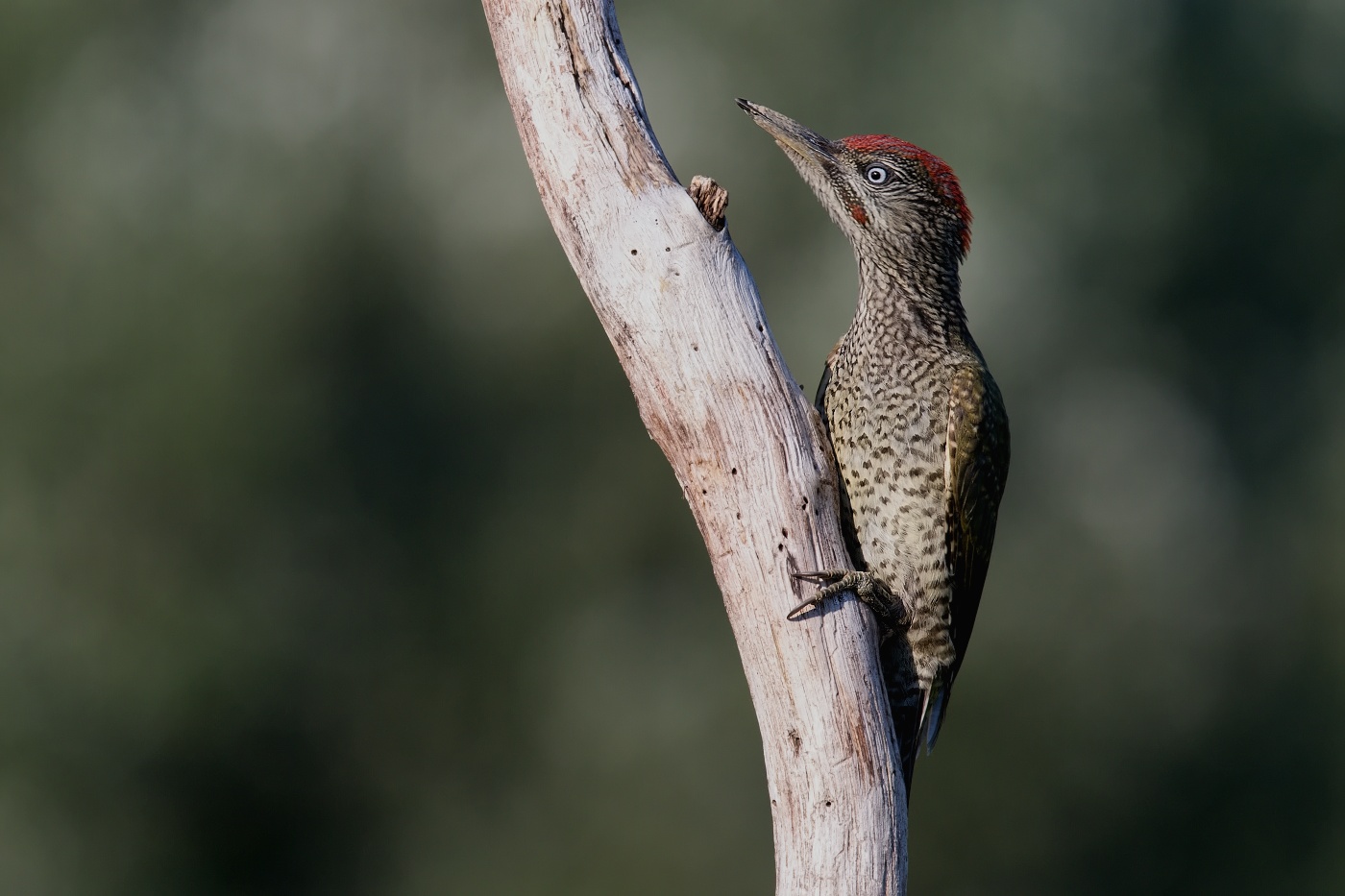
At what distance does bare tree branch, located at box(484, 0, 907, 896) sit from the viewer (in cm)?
383

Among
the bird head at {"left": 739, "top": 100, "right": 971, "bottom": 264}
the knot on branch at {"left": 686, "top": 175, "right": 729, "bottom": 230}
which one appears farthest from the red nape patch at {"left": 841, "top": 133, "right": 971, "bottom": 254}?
the knot on branch at {"left": 686, "top": 175, "right": 729, "bottom": 230}

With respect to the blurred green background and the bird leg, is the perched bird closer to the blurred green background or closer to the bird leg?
the bird leg

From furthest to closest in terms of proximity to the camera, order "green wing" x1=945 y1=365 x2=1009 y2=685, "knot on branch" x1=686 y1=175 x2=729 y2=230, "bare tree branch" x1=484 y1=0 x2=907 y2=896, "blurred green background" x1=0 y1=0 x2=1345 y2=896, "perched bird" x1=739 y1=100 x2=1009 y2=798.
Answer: "blurred green background" x1=0 y1=0 x2=1345 y2=896
"green wing" x1=945 y1=365 x2=1009 y2=685
"perched bird" x1=739 y1=100 x2=1009 y2=798
"knot on branch" x1=686 y1=175 x2=729 y2=230
"bare tree branch" x1=484 y1=0 x2=907 y2=896

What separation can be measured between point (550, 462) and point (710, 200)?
10.3m

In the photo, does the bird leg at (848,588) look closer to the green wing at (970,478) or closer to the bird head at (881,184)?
the green wing at (970,478)

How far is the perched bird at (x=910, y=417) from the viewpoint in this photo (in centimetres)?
450

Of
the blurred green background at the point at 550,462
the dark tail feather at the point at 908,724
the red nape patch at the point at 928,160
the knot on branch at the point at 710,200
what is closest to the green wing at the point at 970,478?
the dark tail feather at the point at 908,724

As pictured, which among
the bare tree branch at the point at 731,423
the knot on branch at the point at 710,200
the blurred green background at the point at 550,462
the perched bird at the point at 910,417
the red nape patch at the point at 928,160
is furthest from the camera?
the blurred green background at the point at 550,462

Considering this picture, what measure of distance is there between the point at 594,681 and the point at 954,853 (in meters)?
4.00

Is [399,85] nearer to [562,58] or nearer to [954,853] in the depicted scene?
[954,853]

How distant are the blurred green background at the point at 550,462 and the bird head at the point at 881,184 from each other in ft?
22.4

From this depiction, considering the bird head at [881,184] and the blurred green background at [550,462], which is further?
the blurred green background at [550,462]

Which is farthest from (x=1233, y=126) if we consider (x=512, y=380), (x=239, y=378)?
(x=239, y=378)

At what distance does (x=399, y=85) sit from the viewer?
14.5 meters
